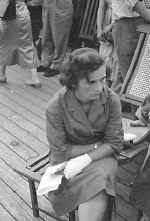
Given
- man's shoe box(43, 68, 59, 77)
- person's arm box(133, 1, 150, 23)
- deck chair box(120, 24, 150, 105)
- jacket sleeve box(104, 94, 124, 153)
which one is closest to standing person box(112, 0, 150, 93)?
person's arm box(133, 1, 150, 23)

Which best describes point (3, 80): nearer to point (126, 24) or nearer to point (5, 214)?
point (126, 24)

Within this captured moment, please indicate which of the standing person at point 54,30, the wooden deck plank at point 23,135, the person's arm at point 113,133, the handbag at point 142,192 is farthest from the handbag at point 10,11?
the handbag at point 142,192

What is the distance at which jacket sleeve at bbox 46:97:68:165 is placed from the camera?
2.01 meters

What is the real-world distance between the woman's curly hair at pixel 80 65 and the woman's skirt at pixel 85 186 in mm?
493

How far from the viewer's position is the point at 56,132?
6.70 feet

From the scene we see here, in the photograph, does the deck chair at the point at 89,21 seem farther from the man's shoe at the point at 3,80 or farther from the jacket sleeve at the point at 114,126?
the jacket sleeve at the point at 114,126

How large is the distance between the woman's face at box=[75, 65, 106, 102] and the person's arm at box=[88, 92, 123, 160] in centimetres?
18

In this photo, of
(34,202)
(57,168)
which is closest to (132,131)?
(57,168)

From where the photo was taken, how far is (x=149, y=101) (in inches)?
95.9

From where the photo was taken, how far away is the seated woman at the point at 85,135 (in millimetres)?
1864

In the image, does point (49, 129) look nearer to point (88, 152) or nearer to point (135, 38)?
point (88, 152)

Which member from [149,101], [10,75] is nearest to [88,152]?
[149,101]

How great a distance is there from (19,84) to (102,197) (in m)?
3.07

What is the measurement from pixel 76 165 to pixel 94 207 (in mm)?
253
